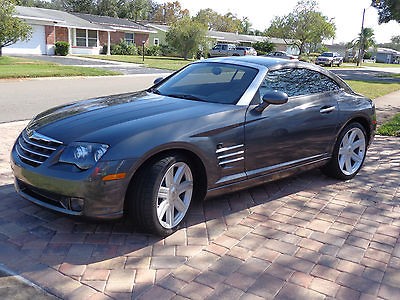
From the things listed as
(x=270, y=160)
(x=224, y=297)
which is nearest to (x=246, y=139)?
(x=270, y=160)

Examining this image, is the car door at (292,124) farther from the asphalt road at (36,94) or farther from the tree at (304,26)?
the tree at (304,26)

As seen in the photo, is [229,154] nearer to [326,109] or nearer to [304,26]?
[326,109]

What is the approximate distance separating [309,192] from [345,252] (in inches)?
55.9

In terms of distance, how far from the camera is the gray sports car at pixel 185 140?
3111mm

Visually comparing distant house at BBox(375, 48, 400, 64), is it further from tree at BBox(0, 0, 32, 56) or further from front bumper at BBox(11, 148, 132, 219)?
front bumper at BBox(11, 148, 132, 219)

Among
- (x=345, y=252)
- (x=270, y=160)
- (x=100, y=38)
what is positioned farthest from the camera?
(x=100, y=38)

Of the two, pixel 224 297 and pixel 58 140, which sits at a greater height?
pixel 58 140

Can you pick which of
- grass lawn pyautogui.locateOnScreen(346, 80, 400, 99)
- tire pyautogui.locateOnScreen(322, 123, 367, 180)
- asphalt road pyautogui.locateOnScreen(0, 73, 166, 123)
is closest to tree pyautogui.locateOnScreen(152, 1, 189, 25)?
grass lawn pyautogui.locateOnScreen(346, 80, 400, 99)

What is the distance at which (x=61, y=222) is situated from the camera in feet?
12.0

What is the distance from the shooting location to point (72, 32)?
3847cm

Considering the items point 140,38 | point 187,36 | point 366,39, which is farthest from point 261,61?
point 366,39

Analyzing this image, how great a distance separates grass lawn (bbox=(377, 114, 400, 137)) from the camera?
321 inches

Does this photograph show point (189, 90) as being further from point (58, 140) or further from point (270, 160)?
point (58, 140)

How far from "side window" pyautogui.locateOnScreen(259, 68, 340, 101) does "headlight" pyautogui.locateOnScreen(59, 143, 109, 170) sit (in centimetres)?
184
